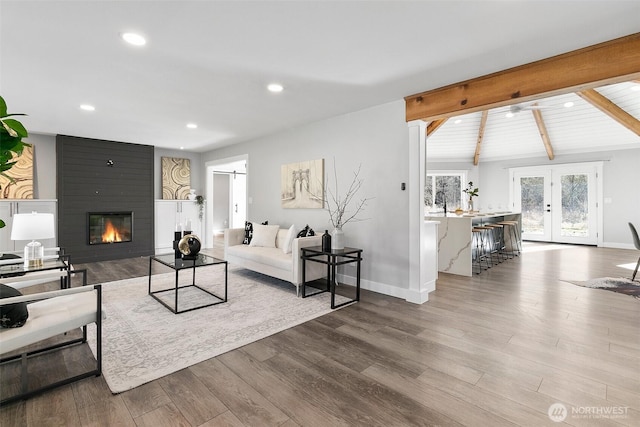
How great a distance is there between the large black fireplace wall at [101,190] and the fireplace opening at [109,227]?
0.08 meters

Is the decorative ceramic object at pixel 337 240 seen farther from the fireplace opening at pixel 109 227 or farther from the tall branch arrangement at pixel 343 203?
the fireplace opening at pixel 109 227

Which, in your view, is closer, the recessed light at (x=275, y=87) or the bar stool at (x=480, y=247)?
the recessed light at (x=275, y=87)

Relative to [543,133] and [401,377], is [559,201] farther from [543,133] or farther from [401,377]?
[401,377]

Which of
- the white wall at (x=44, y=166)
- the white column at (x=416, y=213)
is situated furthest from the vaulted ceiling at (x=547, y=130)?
the white wall at (x=44, y=166)

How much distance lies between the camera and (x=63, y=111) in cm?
430

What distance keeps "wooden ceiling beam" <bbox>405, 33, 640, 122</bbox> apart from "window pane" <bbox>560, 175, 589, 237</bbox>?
7.19 meters

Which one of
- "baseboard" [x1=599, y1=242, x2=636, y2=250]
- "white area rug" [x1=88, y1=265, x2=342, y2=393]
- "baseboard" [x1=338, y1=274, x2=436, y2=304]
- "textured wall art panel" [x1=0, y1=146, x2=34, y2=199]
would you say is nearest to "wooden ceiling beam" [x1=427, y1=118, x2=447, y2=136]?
"baseboard" [x1=338, y1=274, x2=436, y2=304]

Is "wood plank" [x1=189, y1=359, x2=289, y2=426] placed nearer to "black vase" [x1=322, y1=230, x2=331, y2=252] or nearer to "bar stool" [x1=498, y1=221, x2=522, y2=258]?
"black vase" [x1=322, y1=230, x2=331, y2=252]

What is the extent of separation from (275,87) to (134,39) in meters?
1.38

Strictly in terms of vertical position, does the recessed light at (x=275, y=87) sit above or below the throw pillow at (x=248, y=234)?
above

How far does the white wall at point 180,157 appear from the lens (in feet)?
23.5

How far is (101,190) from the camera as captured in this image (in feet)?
20.6

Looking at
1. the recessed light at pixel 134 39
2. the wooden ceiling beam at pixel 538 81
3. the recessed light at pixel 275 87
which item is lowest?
the wooden ceiling beam at pixel 538 81

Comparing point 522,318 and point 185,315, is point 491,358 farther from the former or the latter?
point 185,315
